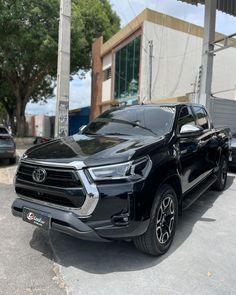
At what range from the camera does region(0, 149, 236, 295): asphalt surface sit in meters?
3.35

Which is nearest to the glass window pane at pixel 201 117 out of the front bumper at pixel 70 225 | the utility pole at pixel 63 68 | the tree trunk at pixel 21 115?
the front bumper at pixel 70 225

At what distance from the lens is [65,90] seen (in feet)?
31.5

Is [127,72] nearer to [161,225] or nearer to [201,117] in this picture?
[201,117]

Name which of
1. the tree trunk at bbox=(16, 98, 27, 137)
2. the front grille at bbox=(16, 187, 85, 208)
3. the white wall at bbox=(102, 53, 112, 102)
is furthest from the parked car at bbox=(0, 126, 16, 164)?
the tree trunk at bbox=(16, 98, 27, 137)

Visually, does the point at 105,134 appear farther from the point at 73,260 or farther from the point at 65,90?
the point at 65,90

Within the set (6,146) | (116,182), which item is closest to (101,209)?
(116,182)

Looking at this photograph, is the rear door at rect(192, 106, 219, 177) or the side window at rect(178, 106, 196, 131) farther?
the rear door at rect(192, 106, 219, 177)

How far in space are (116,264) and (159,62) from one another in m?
16.4

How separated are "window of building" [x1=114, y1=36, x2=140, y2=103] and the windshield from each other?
45.8ft

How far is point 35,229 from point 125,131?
76.6 inches

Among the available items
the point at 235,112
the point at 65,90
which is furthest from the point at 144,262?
the point at 235,112

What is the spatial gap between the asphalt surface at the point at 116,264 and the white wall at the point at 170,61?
14420 millimetres

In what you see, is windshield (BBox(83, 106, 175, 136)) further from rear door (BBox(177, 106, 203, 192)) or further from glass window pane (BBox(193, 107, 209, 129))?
glass window pane (BBox(193, 107, 209, 129))

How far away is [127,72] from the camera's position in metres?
21.0
